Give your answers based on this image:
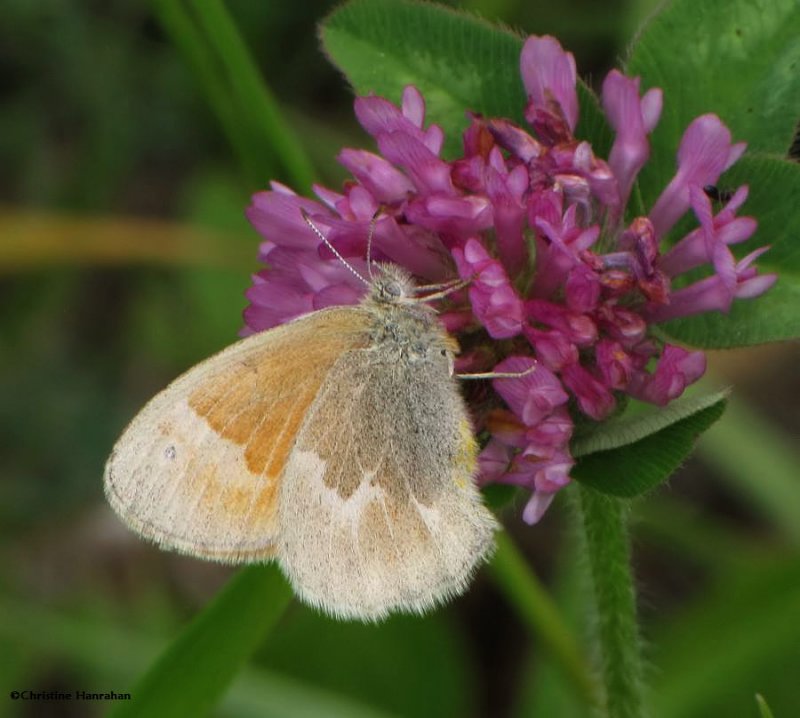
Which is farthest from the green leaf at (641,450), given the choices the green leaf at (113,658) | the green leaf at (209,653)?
the green leaf at (113,658)

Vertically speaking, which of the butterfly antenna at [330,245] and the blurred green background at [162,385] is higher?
the butterfly antenna at [330,245]

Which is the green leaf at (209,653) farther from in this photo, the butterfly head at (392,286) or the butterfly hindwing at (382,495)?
the butterfly head at (392,286)

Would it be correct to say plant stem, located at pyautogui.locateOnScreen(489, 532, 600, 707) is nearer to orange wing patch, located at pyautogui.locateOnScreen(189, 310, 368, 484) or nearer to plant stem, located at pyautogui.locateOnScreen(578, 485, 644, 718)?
plant stem, located at pyautogui.locateOnScreen(578, 485, 644, 718)

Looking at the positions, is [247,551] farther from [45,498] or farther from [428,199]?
[45,498]

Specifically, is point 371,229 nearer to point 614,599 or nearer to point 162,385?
point 614,599

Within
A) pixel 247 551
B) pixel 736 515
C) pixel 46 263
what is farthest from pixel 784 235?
pixel 46 263

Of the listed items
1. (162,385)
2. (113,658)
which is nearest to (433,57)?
(113,658)
